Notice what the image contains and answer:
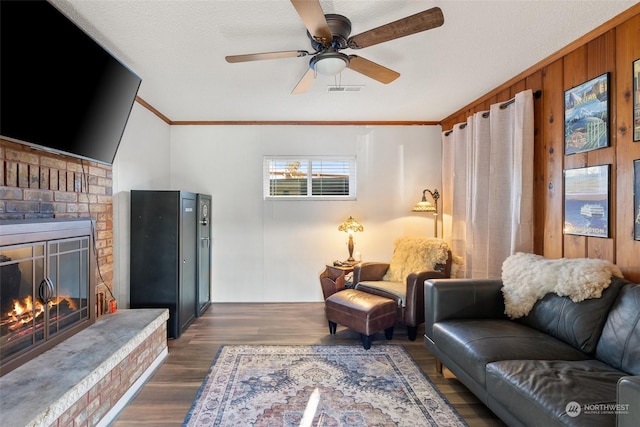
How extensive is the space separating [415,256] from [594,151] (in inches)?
68.3

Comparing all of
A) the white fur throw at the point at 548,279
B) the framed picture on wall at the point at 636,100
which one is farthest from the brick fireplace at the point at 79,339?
the framed picture on wall at the point at 636,100

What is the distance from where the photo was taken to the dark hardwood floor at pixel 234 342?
1949 mm

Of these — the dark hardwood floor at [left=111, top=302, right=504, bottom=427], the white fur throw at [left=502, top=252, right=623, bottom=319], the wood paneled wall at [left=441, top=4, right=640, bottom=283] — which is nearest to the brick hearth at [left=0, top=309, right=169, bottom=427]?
the dark hardwood floor at [left=111, top=302, right=504, bottom=427]

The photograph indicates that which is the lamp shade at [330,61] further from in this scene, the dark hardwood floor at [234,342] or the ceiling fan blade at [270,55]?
the dark hardwood floor at [234,342]

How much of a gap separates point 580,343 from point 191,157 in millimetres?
4278

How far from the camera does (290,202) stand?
13.9ft

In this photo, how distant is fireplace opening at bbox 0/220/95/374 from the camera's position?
1641mm

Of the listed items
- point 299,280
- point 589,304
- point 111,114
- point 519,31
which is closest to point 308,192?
point 299,280

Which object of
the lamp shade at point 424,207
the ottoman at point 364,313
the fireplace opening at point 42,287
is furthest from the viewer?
the lamp shade at point 424,207

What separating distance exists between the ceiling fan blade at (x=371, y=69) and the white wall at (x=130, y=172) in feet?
7.60

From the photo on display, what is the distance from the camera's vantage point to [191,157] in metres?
4.18

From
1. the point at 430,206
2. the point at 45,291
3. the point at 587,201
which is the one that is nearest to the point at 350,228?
the point at 430,206

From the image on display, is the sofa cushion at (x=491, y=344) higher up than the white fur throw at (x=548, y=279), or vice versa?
the white fur throw at (x=548, y=279)

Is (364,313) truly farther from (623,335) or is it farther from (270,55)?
(270,55)
